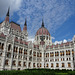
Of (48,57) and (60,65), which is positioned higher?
(48,57)

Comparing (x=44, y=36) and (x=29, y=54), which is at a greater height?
(x=44, y=36)

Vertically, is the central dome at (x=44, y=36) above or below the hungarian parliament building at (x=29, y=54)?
above

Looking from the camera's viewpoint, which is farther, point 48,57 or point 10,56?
point 48,57

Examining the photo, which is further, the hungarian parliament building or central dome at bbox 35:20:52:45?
central dome at bbox 35:20:52:45

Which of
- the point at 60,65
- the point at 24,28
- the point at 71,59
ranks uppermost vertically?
the point at 24,28

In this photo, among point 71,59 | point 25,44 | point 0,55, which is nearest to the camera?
point 0,55

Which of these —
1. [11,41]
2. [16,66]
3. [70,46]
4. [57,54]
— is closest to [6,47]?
[11,41]

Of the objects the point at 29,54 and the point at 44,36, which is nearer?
the point at 29,54

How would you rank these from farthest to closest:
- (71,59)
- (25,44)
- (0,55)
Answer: (25,44) → (71,59) → (0,55)

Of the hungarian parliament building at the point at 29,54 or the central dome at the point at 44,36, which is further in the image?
the central dome at the point at 44,36

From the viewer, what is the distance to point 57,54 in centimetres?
6906

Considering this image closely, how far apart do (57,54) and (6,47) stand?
33984 mm

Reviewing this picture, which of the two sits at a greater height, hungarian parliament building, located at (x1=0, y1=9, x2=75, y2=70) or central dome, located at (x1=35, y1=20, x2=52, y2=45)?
central dome, located at (x1=35, y1=20, x2=52, y2=45)

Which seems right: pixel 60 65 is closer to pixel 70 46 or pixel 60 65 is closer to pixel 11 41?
pixel 70 46
